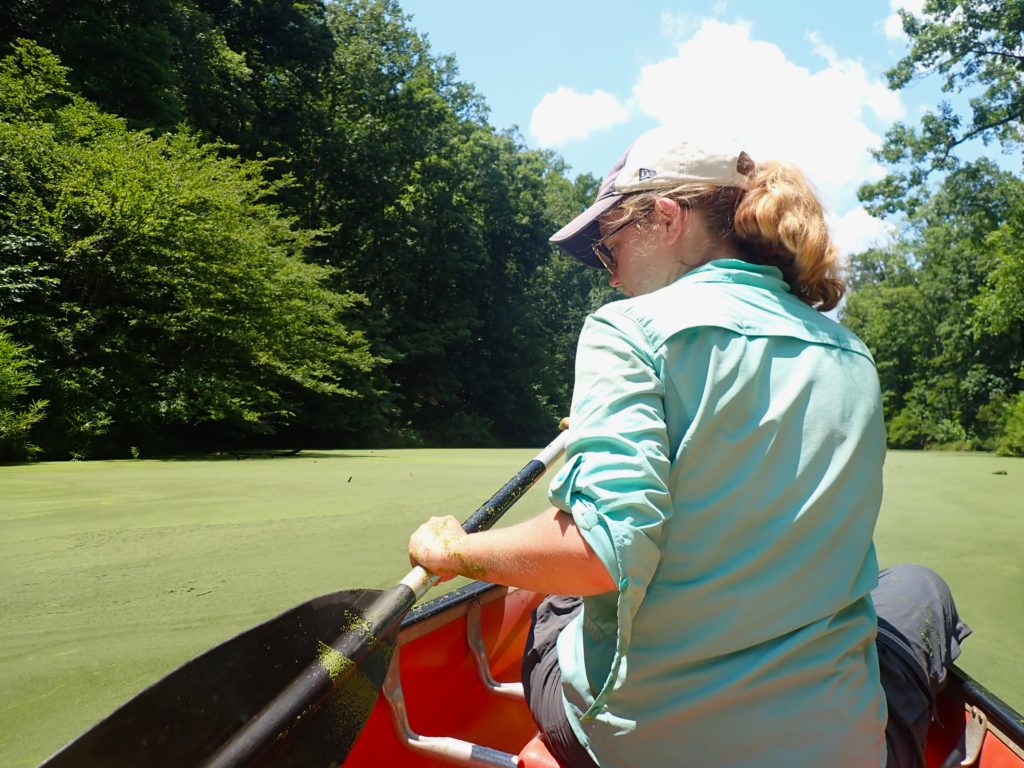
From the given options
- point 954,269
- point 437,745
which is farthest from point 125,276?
point 954,269

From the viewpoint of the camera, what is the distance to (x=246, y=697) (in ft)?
5.32

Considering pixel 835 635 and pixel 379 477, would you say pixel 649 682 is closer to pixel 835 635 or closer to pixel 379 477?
pixel 835 635

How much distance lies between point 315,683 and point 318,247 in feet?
70.1

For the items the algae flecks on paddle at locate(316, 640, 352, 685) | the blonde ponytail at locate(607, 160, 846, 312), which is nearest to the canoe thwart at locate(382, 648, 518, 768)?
the algae flecks on paddle at locate(316, 640, 352, 685)

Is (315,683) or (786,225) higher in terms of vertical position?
(786,225)

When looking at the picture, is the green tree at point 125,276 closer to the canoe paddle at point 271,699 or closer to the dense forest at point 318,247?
the dense forest at point 318,247

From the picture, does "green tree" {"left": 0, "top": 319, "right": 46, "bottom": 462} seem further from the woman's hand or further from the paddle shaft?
the woman's hand

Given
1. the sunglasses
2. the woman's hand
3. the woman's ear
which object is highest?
the woman's ear

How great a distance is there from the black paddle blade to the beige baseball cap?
91 centimetres

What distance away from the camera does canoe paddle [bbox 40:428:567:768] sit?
1.25 meters

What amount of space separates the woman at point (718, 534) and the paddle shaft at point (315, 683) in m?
0.40

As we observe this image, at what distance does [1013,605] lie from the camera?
15.1 feet

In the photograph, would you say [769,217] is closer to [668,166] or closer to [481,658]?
[668,166]

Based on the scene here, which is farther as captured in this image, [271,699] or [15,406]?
[15,406]
